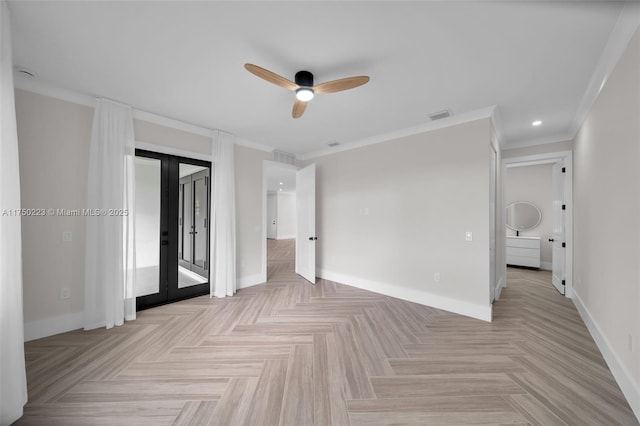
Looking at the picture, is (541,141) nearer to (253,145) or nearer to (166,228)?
(253,145)

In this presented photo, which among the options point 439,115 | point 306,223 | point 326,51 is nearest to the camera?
point 326,51

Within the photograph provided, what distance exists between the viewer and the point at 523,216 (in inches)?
255

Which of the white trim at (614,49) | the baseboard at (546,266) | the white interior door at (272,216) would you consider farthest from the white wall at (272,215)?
the white trim at (614,49)

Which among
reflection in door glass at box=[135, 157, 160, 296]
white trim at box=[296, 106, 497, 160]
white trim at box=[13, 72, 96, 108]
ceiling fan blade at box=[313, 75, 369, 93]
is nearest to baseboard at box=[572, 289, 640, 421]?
white trim at box=[296, 106, 497, 160]

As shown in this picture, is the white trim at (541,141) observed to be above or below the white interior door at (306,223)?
above

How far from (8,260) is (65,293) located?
167 cm

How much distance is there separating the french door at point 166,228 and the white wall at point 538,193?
7253mm

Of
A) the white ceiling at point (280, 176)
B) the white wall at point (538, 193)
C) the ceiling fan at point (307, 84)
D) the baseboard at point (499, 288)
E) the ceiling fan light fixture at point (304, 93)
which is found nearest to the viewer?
the ceiling fan at point (307, 84)

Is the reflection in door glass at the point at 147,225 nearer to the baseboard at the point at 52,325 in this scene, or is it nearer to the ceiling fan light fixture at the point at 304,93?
the baseboard at the point at 52,325

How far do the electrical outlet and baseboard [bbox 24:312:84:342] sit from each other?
0.71 ft

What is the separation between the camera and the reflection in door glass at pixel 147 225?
140 inches

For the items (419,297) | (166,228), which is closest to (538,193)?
(419,297)

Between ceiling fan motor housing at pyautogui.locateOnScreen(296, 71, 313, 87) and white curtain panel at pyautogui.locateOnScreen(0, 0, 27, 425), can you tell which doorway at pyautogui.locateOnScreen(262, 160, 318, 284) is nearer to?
ceiling fan motor housing at pyautogui.locateOnScreen(296, 71, 313, 87)

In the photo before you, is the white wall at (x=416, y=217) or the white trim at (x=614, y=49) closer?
the white trim at (x=614, y=49)
